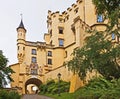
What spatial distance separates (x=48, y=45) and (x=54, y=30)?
11.2 ft

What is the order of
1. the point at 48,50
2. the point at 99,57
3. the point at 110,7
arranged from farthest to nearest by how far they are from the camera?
the point at 48,50, the point at 99,57, the point at 110,7

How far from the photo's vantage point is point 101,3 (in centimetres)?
1820

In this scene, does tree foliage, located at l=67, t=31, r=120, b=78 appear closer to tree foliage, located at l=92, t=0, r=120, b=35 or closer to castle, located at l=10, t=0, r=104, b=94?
tree foliage, located at l=92, t=0, r=120, b=35

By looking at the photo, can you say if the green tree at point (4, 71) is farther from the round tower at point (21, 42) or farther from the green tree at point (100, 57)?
the round tower at point (21, 42)

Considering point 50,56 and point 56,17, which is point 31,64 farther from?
point 56,17

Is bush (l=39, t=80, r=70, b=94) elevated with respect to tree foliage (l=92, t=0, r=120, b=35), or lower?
lower

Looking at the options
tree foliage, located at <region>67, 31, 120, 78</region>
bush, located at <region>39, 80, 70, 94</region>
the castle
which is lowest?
bush, located at <region>39, 80, 70, 94</region>

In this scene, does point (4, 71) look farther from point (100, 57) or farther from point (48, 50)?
point (48, 50)

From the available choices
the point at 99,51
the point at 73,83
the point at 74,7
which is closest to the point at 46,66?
the point at 74,7

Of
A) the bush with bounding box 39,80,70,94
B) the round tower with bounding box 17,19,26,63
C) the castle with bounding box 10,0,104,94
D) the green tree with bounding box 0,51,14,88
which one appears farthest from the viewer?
the round tower with bounding box 17,19,26,63

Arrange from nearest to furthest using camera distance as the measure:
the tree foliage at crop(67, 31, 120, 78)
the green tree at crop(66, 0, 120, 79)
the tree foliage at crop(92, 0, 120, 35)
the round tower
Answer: the tree foliage at crop(92, 0, 120, 35) < the green tree at crop(66, 0, 120, 79) < the tree foliage at crop(67, 31, 120, 78) < the round tower

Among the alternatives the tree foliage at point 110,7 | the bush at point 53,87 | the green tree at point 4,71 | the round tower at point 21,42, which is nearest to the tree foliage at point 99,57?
the green tree at point 4,71

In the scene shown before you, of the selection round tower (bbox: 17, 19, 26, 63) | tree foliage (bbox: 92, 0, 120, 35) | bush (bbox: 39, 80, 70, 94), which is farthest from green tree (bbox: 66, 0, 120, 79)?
round tower (bbox: 17, 19, 26, 63)

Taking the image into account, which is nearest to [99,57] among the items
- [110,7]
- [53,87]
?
[110,7]
